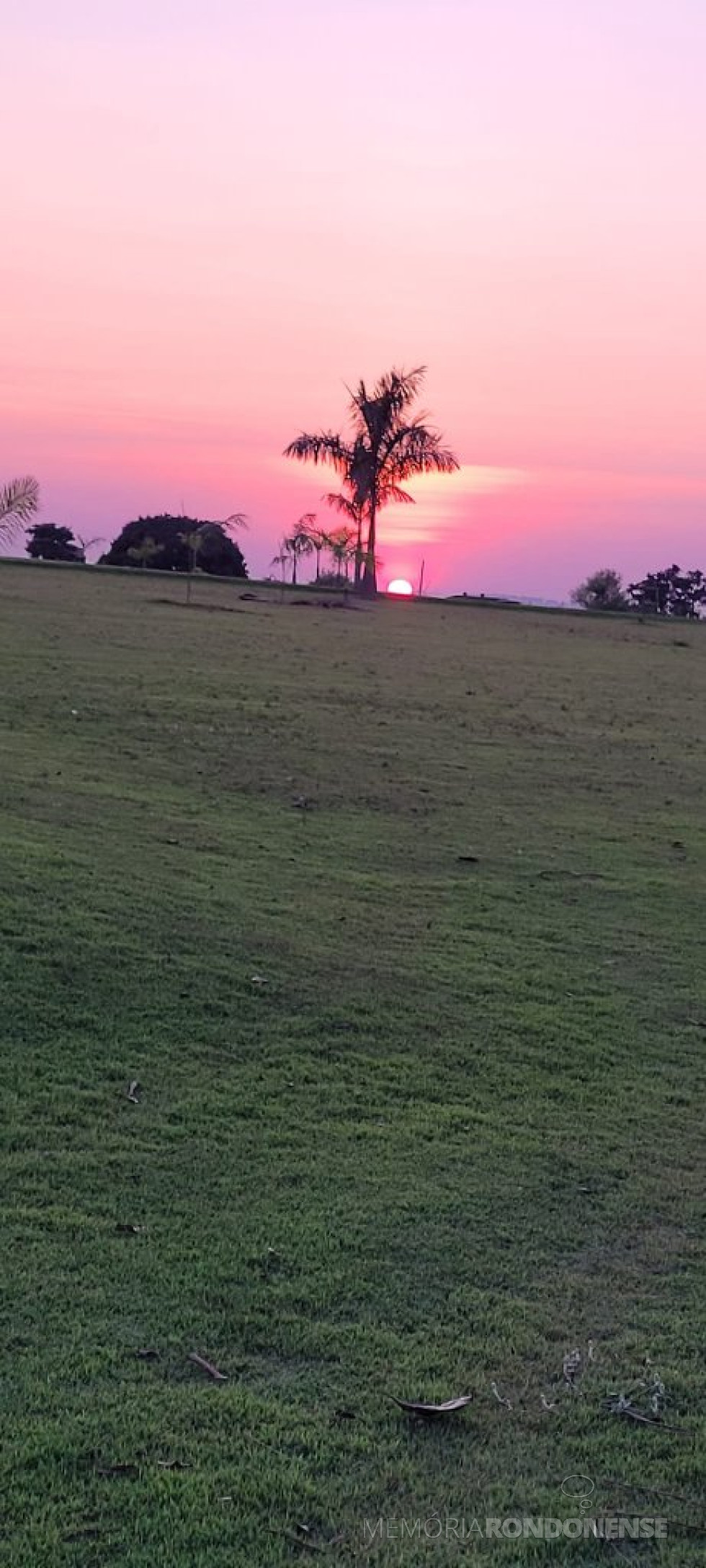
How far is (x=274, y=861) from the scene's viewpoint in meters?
9.03

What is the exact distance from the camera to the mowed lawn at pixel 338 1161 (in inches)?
120

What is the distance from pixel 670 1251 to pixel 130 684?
12316 millimetres

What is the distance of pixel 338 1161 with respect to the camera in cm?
481

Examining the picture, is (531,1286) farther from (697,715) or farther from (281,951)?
(697,715)

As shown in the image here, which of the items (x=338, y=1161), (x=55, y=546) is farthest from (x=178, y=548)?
(x=338, y=1161)

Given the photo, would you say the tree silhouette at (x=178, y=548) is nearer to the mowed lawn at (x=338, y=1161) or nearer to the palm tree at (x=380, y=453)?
the palm tree at (x=380, y=453)
